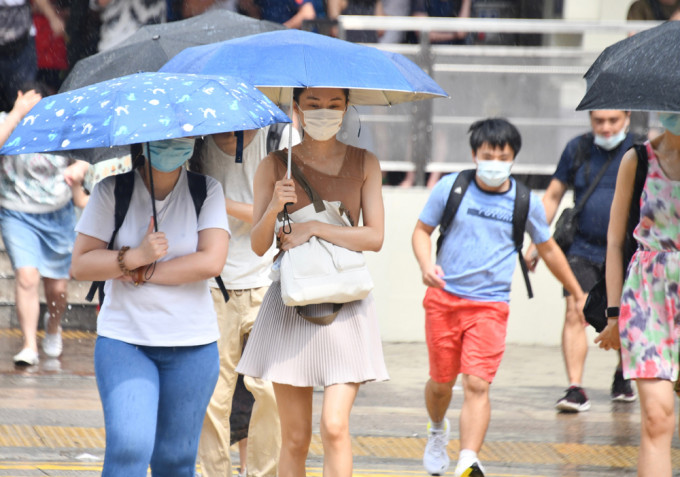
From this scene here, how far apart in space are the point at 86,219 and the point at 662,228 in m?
2.25

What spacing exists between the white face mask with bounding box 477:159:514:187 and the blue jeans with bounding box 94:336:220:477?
90.0 inches

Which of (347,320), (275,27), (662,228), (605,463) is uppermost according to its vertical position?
(275,27)

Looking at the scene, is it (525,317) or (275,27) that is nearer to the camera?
(275,27)

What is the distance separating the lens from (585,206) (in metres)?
7.76

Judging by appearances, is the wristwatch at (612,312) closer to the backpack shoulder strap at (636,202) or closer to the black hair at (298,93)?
the backpack shoulder strap at (636,202)

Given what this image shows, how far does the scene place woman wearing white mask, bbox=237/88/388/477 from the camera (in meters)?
4.50

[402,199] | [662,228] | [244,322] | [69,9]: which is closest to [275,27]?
[244,322]

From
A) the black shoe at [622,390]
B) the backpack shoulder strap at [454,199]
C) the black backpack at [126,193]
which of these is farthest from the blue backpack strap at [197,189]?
the black shoe at [622,390]

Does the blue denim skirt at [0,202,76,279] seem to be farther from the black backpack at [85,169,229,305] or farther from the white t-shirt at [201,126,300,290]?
the black backpack at [85,169,229,305]

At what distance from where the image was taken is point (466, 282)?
6.03 m

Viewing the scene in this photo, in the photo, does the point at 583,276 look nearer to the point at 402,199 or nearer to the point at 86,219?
the point at 402,199

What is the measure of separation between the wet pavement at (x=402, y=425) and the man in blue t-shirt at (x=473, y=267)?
54 centimetres

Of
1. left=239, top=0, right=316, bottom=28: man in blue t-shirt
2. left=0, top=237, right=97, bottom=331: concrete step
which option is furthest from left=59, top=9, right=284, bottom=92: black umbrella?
left=0, top=237, right=97, bottom=331: concrete step

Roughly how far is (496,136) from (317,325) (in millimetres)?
2031
